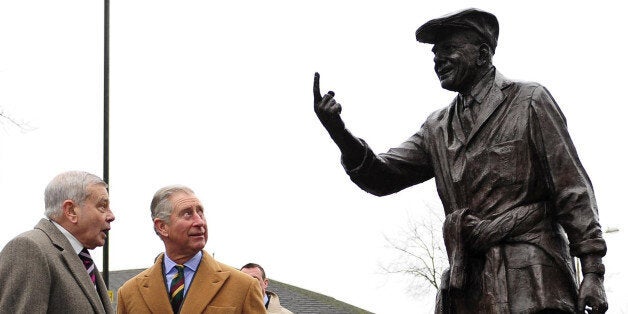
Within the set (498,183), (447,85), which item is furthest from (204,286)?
(447,85)

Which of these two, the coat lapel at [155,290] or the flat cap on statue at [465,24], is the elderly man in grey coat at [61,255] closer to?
the coat lapel at [155,290]

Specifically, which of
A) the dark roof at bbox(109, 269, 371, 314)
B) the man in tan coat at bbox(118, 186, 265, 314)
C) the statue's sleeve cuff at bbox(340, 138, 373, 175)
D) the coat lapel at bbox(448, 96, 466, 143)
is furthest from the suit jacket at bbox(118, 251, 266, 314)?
the dark roof at bbox(109, 269, 371, 314)

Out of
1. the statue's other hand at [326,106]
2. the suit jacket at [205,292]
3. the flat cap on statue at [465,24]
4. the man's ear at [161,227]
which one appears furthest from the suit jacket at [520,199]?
the man's ear at [161,227]

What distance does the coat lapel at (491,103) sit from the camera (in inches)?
262

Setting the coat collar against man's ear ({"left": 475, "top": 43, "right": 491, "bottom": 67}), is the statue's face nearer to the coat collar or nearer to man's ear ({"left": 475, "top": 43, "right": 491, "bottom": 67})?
man's ear ({"left": 475, "top": 43, "right": 491, "bottom": 67})

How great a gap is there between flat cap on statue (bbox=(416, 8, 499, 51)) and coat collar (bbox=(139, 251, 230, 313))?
1.90 meters

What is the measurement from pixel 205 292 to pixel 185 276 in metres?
0.21

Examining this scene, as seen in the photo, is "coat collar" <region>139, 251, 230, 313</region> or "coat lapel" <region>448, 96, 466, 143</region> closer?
"coat collar" <region>139, 251, 230, 313</region>

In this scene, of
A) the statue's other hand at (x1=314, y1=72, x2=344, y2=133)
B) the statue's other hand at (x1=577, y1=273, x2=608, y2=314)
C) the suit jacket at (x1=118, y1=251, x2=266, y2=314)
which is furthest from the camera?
the statue's other hand at (x1=314, y1=72, x2=344, y2=133)

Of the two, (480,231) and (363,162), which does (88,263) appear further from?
(480,231)

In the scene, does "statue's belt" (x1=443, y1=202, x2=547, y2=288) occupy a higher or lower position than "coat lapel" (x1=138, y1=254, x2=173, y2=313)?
higher

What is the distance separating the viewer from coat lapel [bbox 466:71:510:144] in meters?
6.66

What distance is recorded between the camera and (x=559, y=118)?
6.49 meters

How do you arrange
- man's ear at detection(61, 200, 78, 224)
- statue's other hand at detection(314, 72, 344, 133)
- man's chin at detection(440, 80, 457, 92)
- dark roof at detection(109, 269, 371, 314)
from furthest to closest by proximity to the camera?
dark roof at detection(109, 269, 371, 314)
man's chin at detection(440, 80, 457, 92)
statue's other hand at detection(314, 72, 344, 133)
man's ear at detection(61, 200, 78, 224)
